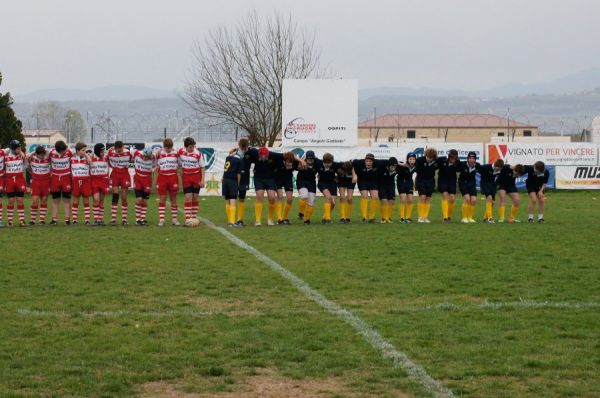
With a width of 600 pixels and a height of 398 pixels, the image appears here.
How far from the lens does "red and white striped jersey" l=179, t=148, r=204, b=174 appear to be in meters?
19.8

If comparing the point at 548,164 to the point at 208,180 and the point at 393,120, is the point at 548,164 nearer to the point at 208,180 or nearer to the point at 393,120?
the point at 208,180

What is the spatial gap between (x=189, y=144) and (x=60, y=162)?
9.49 ft

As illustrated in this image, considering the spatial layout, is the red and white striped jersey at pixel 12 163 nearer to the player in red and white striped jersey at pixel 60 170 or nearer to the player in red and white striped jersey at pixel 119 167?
the player in red and white striped jersey at pixel 60 170

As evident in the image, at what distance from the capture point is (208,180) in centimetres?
3722

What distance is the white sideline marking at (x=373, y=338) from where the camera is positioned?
668 cm

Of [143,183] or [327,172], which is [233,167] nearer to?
[143,183]

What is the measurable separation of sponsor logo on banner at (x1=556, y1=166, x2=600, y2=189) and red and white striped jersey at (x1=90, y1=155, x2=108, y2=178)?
23317 millimetres

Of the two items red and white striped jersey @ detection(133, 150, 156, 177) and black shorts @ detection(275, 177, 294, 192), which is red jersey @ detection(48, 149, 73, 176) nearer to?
red and white striped jersey @ detection(133, 150, 156, 177)

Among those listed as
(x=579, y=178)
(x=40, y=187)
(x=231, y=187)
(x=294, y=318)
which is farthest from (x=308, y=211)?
(x=579, y=178)

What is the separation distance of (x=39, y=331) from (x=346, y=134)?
28.6 metres

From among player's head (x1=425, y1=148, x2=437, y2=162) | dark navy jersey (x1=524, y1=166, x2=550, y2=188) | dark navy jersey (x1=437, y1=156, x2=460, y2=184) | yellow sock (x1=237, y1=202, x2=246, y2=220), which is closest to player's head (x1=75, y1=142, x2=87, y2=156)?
yellow sock (x1=237, y1=202, x2=246, y2=220)

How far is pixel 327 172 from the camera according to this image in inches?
845

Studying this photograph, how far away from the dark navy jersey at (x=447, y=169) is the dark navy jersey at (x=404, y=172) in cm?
60

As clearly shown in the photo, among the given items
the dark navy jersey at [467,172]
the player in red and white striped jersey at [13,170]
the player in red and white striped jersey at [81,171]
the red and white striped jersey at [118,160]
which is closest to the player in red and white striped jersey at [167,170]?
the red and white striped jersey at [118,160]
